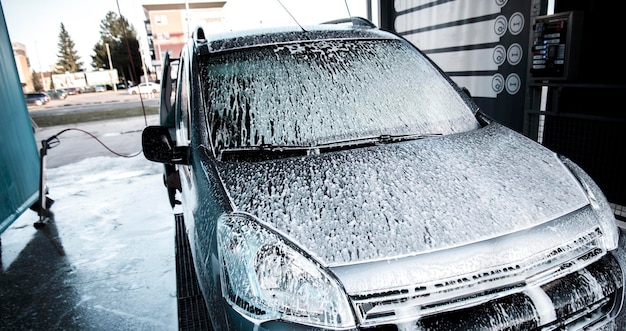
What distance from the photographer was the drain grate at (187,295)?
243 centimetres

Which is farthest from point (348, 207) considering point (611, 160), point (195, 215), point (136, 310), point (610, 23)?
point (610, 23)

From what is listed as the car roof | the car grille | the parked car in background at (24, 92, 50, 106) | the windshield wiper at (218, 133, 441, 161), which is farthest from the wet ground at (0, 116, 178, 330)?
the parked car in background at (24, 92, 50, 106)

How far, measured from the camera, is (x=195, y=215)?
2006 mm

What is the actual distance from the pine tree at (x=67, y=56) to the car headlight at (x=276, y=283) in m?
92.0

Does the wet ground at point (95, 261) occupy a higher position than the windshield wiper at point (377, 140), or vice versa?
the windshield wiper at point (377, 140)

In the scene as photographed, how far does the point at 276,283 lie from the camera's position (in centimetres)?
135

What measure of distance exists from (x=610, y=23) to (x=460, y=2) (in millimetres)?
2114

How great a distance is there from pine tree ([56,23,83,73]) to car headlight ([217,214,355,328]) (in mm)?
92040

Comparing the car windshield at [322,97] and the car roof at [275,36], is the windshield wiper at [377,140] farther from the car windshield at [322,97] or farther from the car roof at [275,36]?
the car roof at [275,36]

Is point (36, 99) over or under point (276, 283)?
under

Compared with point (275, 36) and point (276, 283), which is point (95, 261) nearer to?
point (275, 36)

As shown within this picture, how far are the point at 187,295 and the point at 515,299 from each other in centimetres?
210

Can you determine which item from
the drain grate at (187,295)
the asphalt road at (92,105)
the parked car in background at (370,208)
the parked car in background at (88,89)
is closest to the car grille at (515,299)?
the parked car in background at (370,208)

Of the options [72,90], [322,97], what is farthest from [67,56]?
[322,97]
